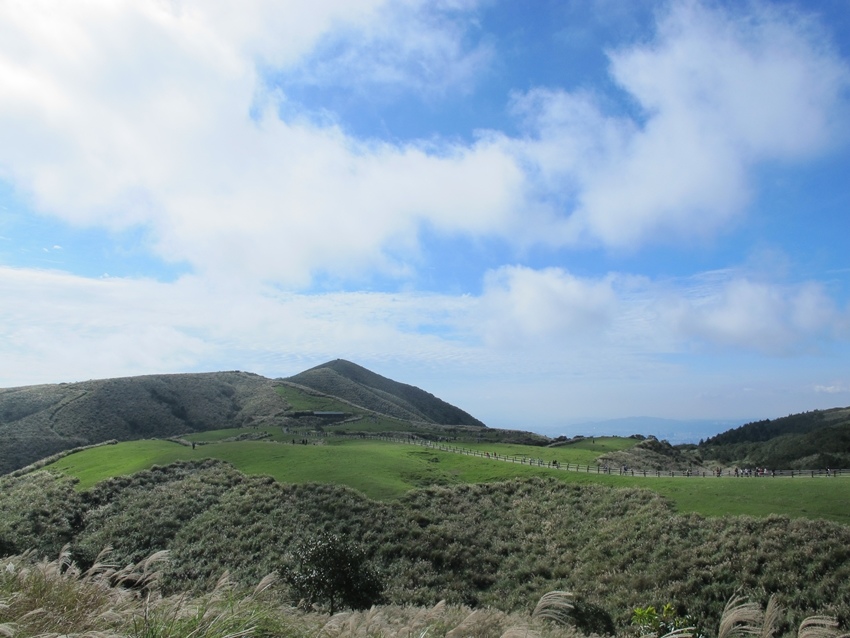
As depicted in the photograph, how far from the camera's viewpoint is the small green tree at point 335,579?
2005cm

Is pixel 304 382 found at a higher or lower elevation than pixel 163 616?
higher

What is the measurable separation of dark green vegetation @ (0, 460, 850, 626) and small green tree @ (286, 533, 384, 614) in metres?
2.97

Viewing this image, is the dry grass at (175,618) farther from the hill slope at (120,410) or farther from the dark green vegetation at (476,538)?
the hill slope at (120,410)

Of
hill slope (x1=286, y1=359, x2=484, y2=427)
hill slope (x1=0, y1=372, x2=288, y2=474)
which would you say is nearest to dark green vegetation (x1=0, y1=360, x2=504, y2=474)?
hill slope (x1=0, y1=372, x2=288, y2=474)

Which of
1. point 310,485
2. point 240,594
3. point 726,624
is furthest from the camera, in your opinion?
point 310,485

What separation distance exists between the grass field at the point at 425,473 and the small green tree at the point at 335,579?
651 inches

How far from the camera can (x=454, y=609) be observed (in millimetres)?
8977

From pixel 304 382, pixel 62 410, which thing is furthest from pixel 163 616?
pixel 304 382

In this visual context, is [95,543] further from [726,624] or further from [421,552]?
[726,624]

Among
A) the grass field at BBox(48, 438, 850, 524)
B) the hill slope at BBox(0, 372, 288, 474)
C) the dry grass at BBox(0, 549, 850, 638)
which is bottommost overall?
the grass field at BBox(48, 438, 850, 524)

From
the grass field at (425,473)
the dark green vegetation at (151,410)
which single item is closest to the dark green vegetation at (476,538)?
the grass field at (425,473)

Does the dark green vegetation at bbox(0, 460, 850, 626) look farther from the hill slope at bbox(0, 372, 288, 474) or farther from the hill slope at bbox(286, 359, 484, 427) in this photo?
the hill slope at bbox(286, 359, 484, 427)

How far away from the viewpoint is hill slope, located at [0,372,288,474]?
90438mm

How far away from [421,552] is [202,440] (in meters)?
63.1
